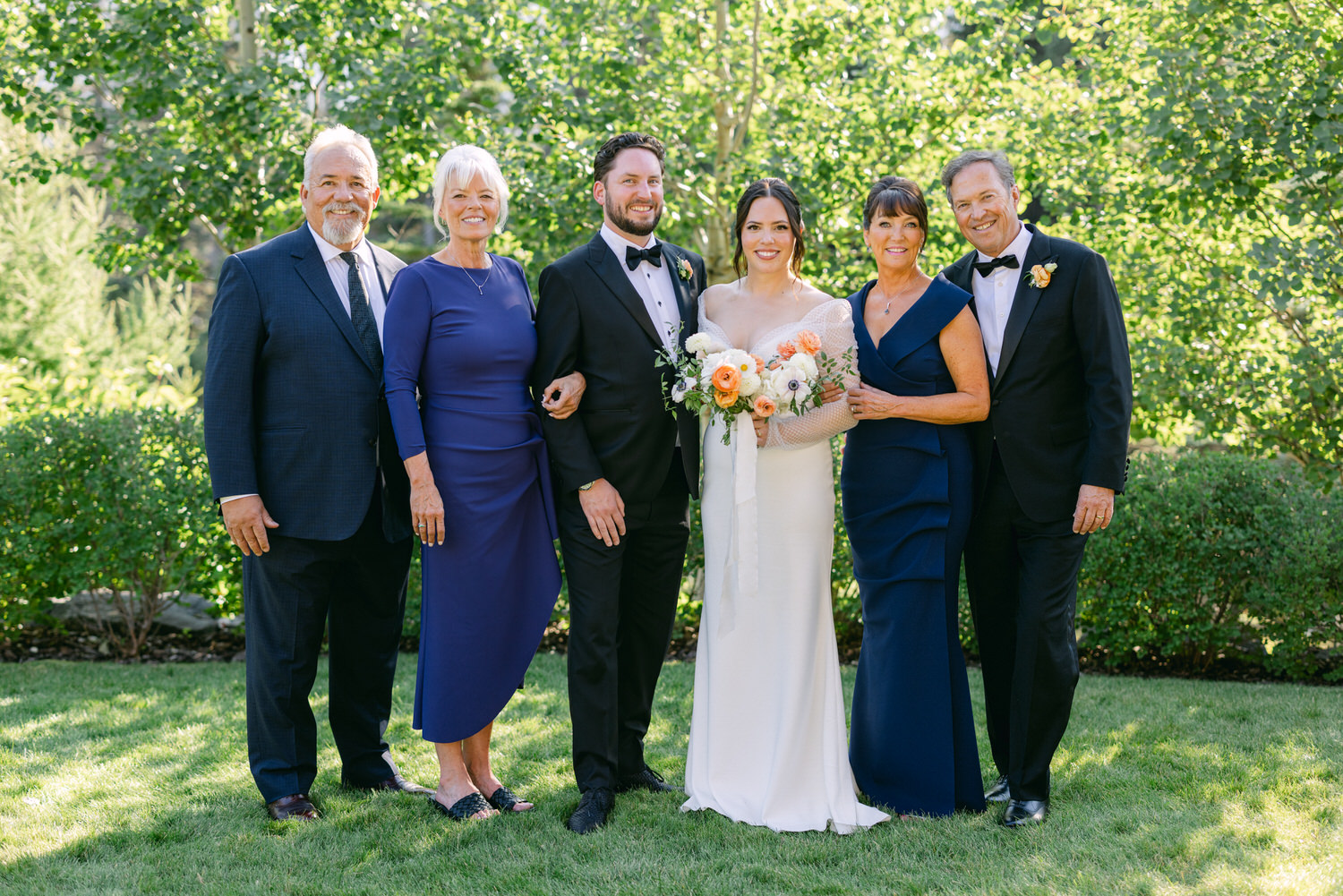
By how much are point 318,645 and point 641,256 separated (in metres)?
1.96

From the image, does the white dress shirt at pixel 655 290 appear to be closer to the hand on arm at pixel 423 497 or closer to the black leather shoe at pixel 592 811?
the hand on arm at pixel 423 497

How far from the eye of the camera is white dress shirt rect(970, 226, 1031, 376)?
4.03 m

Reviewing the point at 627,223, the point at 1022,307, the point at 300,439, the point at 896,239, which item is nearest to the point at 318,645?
the point at 300,439

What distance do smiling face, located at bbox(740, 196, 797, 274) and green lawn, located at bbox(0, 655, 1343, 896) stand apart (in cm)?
212

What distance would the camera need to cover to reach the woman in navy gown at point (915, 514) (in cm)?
395

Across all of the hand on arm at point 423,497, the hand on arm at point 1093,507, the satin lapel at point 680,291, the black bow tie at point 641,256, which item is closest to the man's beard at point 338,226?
the hand on arm at point 423,497

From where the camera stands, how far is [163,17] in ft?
26.8

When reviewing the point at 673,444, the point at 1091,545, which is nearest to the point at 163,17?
the point at 673,444

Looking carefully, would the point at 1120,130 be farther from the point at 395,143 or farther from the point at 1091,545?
the point at 395,143

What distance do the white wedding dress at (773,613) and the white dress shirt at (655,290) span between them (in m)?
0.15

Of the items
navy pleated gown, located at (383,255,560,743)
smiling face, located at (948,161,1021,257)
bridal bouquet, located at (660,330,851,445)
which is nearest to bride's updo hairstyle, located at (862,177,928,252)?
smiling face, located at (948,161,1021,257)

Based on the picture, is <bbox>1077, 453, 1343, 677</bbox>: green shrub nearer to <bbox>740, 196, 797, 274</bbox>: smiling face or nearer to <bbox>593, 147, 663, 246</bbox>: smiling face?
<bbox>740, 196, 797, 274</bbox>: smiling face

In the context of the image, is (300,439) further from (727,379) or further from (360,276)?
(727,379)

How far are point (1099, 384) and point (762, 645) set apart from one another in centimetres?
158
